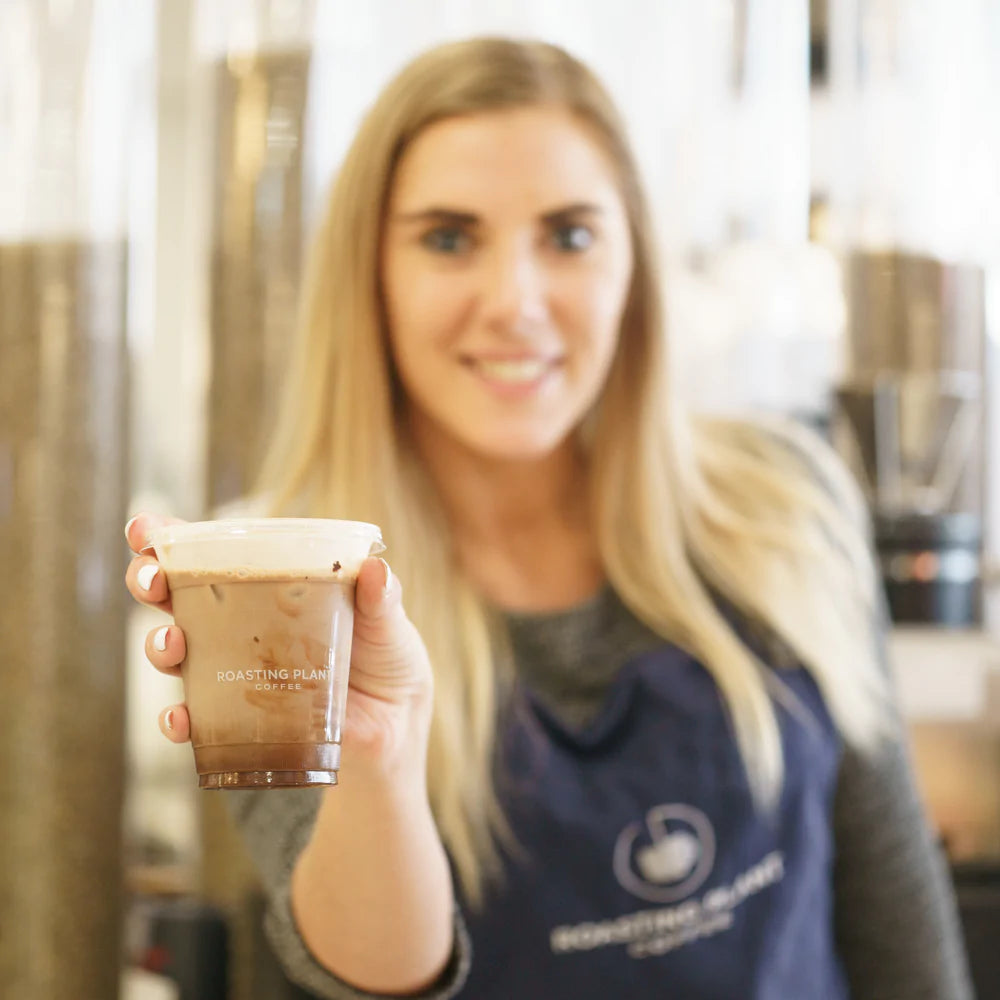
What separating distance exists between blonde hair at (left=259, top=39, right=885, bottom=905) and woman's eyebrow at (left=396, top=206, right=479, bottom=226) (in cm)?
5

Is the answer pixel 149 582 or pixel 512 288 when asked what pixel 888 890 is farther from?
pixel 149 582

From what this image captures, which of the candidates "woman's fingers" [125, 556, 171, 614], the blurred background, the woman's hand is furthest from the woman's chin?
"woman's fingers" [125, 556, 171, 614]

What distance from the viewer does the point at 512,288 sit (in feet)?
3.39

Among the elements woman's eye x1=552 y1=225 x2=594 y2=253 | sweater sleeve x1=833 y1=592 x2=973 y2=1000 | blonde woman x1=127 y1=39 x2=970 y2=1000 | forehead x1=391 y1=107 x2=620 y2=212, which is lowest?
sweater sleeve x1=833 y1=592 x2=973 y2=1000

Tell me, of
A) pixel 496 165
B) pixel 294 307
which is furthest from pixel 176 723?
pixel 294 307

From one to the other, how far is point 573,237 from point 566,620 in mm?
382

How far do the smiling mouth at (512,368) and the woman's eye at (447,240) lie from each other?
93 millimetres

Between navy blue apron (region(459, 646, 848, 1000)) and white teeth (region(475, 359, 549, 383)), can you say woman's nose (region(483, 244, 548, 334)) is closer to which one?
white teeth (region(475, 359, 549, 383))

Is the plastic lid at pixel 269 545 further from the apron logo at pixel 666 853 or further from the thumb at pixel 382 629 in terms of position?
the apron logo at pixel 666 853

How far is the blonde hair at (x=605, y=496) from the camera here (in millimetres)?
1083

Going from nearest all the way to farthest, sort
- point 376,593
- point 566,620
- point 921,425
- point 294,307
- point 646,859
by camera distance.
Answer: point 376,593 → point 646,859 → point 566,620 → point 294,307 → point 921,425

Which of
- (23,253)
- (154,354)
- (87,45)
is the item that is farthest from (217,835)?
(154,354)

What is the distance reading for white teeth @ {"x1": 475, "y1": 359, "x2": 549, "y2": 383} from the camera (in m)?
1.07

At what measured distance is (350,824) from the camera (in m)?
0.83
